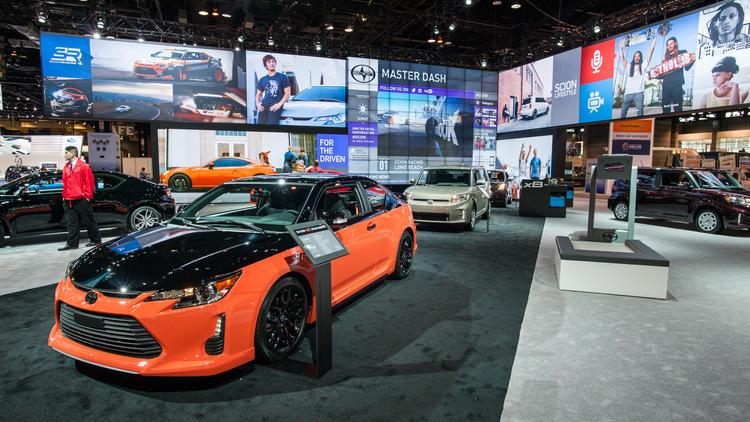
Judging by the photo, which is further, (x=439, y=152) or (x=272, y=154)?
(x=439, y=152)

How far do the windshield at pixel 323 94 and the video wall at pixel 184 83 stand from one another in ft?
0.13

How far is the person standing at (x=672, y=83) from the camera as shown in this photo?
1257 cm

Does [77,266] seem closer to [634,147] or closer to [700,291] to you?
[700,291]

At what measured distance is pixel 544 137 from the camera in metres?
17.7

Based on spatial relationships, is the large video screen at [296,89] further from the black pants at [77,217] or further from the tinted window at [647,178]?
the tinted window at [647,178]

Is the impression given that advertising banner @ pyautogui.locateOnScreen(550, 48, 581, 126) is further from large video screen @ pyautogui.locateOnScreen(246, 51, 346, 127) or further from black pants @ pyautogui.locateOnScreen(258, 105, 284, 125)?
black pants @ pyautogui.locateOnScreen(258, 105, 284, 125)

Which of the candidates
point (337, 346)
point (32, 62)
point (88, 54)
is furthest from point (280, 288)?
point (32, 62)

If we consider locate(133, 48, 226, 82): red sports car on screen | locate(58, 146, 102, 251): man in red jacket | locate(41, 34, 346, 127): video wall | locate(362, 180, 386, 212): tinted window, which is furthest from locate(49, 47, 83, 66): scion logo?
→ locate(362, 180, 386, 212): tinted window

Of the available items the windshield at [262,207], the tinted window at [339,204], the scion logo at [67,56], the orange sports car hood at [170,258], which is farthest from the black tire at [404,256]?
the scion logo at [67,56]

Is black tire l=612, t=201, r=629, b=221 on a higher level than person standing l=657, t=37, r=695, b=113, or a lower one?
lower

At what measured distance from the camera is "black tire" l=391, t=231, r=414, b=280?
5.18 metres

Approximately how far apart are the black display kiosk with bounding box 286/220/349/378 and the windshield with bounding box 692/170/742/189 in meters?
10.6

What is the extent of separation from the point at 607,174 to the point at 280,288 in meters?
5.60

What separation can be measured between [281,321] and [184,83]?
15375mm
